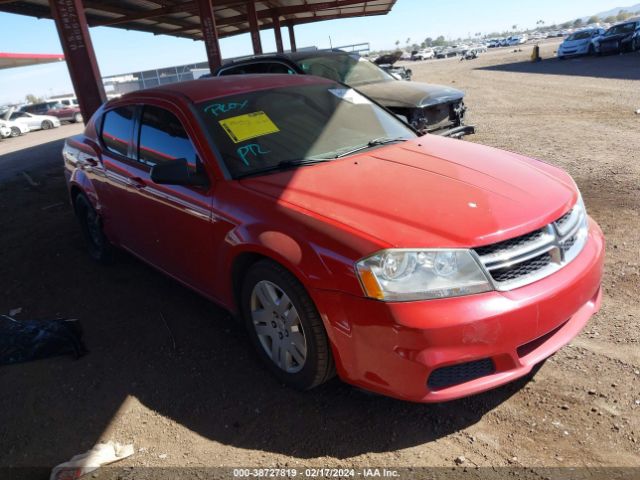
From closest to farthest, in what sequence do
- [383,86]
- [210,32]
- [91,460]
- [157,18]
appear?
[91,460] < [383,86] < [210,32] < [157,18]

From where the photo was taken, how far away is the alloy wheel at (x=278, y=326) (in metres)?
2.62

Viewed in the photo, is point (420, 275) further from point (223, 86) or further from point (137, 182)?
point (137, 182)

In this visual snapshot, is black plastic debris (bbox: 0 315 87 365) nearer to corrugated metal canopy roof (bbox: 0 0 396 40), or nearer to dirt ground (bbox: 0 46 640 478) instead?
dirt ground (bbox: 0 46 640 478)

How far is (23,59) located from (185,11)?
62.2ft

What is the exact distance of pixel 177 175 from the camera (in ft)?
9.78

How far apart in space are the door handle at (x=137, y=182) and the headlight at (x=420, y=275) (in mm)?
2121

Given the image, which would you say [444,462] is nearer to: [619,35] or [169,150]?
[169,150]

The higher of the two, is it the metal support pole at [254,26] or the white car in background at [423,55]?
the metal support pole at [254,26]

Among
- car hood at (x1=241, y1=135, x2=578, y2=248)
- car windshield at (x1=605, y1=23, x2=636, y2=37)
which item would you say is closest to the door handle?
car hood at (x1=241, y1=135, x2=578, y2=248)

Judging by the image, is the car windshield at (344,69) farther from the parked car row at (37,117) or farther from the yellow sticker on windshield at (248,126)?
the parked car row at (37,117)

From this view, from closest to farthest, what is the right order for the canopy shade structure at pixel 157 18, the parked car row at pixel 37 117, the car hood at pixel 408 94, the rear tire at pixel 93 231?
1. the rear tire at pixel 93 231
2. the car hood at pixel 408 94
3. the canopy shade structure at pixel 157 18
4. the parked car row at pixel 37 117

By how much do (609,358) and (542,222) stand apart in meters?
1.02

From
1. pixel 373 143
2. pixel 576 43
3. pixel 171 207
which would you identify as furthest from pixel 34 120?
pixel 576 43

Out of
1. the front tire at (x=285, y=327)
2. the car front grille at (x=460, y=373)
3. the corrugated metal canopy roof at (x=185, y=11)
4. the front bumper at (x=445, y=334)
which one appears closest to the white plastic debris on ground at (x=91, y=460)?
the front tire at (x=285, y=327)
